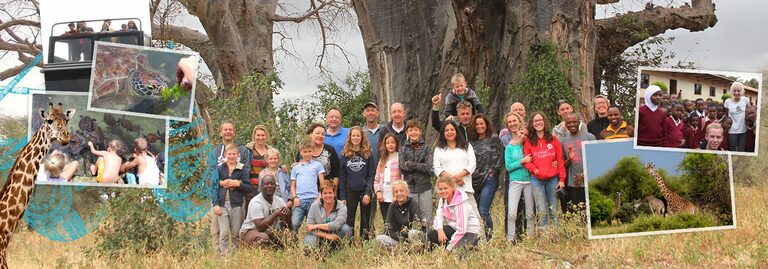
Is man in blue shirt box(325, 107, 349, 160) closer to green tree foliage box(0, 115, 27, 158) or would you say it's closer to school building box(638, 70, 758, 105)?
green tree foliage box(0, 115, 27, 158)

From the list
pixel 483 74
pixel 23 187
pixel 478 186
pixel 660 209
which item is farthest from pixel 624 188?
pixel 483 74

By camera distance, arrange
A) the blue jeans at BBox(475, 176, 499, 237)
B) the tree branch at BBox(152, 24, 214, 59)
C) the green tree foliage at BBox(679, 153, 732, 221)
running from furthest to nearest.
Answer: the tree branch at BBox(152, 24, 214, 59), the blue jeans at BBox(475, 176, 499, 237), the green tree foliage at BBox(679, 153, 732, 221)

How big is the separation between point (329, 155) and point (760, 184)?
969 centimetres

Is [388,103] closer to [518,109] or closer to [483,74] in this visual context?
[483,74]

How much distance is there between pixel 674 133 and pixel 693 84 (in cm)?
41

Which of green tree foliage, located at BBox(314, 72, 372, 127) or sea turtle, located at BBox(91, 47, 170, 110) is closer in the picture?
sea turtle, located at BBox(91, 47, 170, 110)

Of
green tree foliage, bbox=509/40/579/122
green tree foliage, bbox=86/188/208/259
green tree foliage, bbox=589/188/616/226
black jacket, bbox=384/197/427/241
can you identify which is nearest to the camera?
green tree foliage, bbox=589/188/616/226

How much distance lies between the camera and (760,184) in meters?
15.4

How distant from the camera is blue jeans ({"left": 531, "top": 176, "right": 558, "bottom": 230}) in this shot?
8.43 m

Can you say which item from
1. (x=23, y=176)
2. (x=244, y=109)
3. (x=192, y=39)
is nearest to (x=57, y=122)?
(x=23, y=176)

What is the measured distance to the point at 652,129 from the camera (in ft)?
20.2

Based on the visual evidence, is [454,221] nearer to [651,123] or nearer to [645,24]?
[651,123]

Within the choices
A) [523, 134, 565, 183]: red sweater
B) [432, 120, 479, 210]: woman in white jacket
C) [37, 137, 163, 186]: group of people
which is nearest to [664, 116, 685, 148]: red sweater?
[523, 134, 565, 183]: red sweater

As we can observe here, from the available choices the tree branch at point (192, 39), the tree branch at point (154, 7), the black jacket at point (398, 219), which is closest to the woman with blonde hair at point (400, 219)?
the black jacket at point (398, 219)
